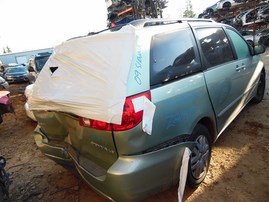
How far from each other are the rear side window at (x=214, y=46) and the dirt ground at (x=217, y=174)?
48.1 inches

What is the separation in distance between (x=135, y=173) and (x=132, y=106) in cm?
49

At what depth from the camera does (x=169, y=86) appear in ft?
6.44

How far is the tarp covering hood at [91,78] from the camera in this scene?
167cm

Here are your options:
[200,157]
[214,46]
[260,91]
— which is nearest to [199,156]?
[200,157]

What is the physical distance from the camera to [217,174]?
268cm

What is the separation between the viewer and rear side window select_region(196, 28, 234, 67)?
261 centimetres

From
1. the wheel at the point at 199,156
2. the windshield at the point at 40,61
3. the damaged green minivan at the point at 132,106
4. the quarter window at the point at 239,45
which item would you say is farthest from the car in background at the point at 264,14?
the wheel at the point at 199,156

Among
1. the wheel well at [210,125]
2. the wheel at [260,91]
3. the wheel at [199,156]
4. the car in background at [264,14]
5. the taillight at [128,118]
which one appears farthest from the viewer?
the car in background at [264,14]

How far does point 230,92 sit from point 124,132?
188 centimetres

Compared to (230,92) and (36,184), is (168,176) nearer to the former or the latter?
(230,92)

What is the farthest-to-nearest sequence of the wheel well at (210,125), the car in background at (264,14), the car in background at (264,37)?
1. the car in background at (264,14)
2. the car in background at (264,37)
3. the wheel well at (210,125)

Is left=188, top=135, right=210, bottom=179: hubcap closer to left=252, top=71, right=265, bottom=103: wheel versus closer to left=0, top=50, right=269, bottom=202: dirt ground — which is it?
left=0, top=50, right=269, bottom=202: dirt ground

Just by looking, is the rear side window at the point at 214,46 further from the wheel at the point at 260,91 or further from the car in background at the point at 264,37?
the car in background at the point at 264,37

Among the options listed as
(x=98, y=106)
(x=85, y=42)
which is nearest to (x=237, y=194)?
(x=98, y=106)
